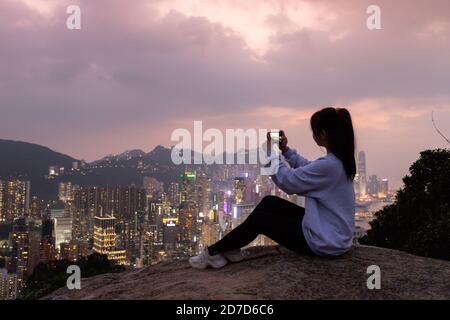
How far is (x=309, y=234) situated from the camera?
2.80m

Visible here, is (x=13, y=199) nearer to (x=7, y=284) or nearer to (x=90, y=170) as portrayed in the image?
(x=90, y=170)

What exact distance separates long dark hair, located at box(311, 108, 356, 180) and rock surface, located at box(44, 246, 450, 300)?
0.69 m

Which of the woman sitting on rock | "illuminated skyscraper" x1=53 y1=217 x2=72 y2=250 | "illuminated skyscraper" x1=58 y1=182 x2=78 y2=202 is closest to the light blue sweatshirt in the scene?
the woman sitting on rock

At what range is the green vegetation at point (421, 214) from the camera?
6.37 m

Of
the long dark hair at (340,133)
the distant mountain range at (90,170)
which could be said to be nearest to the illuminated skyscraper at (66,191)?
the distant mountain range at (90,170)

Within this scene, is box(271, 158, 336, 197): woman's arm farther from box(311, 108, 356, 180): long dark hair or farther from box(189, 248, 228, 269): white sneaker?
box(189, 248, 228, 269): white sneaker

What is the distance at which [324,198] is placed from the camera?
2.73m

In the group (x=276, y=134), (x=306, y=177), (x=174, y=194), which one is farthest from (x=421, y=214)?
(x=174, y=194)

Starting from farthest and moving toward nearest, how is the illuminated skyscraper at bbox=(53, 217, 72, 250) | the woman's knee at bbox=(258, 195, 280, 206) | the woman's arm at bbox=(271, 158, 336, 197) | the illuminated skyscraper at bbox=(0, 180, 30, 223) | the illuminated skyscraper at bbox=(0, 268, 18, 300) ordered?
the illuminated skyscraper at bbox=(0, 180, 30, 223) → the illuminated skyscraper at bbox=(53, 217, 72, 250) → the illuminated skyscraper at bbox=(0, 268, 18, 300) → the woman's knee at bbox=(258, 195, 280, 206) → the woman's arm at bbox=(271, 158, 336, 197)

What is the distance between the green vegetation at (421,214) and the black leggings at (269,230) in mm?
4332

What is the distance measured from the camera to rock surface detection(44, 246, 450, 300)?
2516 mm

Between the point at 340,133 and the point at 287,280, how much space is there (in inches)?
40.5

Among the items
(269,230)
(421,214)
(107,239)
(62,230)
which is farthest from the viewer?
(62,230)

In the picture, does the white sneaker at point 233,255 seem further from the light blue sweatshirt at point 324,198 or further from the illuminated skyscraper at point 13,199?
the illuminated skyscraper at point 13,199
